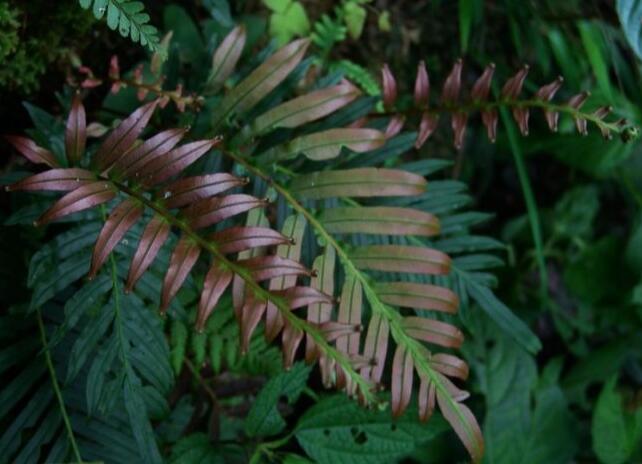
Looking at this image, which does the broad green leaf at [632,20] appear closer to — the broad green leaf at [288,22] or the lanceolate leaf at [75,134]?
the broad green leaf at [288,22]

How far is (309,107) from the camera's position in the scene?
51.5 inches

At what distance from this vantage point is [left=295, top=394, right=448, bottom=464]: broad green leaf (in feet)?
4.33

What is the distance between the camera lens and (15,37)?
4.48 ft

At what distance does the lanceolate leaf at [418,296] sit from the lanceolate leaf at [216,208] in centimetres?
30

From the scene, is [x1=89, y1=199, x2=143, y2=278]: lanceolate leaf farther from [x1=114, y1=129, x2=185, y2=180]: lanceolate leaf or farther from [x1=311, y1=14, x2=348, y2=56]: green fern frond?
[x1=311, y1=14, x2=348, y2=56]: green fern frond

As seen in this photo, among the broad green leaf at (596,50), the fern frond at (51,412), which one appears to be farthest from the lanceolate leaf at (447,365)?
the broad green leaf at (596,50)

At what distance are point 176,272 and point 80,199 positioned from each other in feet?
0.57

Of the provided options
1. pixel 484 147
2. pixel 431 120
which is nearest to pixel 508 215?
pixel 484 147

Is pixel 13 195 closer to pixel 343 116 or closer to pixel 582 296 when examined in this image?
pixel 343 116

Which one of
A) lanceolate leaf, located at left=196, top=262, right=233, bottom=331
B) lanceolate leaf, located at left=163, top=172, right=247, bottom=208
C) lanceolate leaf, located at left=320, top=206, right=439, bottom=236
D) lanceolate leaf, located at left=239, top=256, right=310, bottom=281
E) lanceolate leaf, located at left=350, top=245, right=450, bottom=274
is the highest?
lanceolate leaf, located at left=320, top=206, right=439, bottom=236

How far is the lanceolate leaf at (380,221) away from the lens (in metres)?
1.25

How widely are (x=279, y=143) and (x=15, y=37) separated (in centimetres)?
54

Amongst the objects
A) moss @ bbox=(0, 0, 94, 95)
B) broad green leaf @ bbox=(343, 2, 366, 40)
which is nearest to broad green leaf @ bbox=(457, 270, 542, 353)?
broad green leaf @ bbox=(343, 2, 366, 40)

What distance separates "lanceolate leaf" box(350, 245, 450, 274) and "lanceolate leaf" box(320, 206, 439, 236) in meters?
0.03
